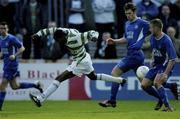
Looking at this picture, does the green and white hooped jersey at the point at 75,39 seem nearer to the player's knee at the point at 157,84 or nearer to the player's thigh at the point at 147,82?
the player's thigh at the point at 147,82

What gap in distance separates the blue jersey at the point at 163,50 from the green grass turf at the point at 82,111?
1.16 metres

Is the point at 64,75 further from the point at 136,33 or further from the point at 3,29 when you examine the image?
the point at 3,29

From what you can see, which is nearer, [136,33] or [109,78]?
[109,78]

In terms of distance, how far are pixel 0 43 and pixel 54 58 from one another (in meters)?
4.09

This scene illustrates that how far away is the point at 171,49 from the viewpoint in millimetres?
15047

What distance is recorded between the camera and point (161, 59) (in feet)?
50.8

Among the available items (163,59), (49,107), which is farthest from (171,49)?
(49,107)

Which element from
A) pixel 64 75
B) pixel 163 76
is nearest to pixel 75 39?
pixel 64 75

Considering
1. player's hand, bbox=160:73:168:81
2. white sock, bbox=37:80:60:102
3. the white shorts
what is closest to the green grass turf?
white sock, bbox=37:80:60:102

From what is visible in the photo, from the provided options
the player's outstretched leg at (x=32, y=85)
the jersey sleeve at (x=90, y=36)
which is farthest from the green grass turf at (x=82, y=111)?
the jersey sleeve at (x=90, y=36)

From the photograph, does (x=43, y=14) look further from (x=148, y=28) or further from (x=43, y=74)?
(x=148, y=28)

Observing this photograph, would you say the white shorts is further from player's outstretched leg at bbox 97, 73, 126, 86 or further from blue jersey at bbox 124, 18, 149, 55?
blue jersey at bbox 124, 18, 149, 55

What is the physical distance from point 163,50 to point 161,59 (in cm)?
24

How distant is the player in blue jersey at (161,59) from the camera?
15039 millimetres
